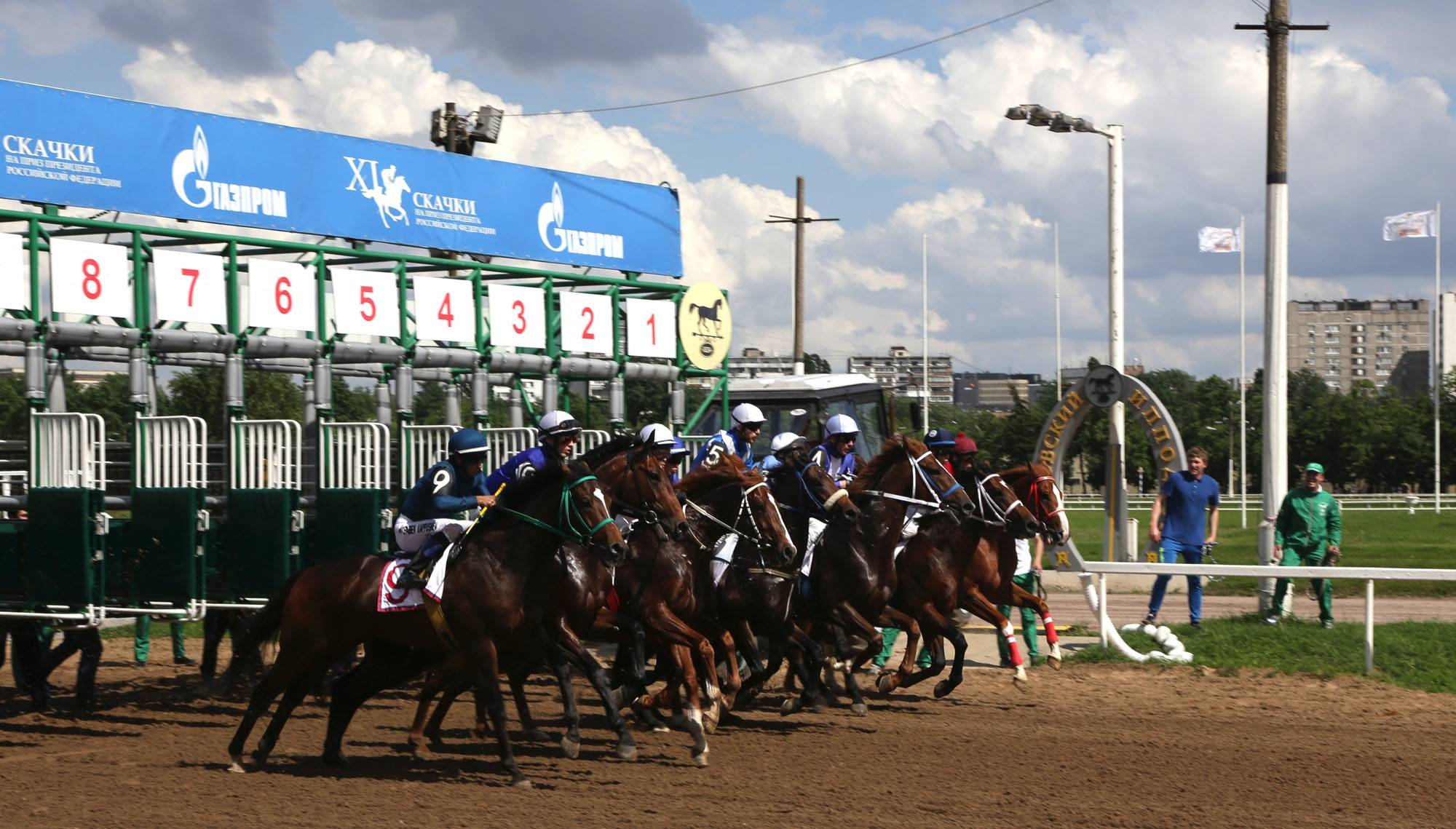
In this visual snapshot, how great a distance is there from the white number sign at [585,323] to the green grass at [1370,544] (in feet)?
31.0

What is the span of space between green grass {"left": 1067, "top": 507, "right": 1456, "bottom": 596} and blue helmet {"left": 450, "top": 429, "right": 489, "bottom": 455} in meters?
12.7

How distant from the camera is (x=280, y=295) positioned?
11641mm

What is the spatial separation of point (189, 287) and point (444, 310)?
2454 millimetres

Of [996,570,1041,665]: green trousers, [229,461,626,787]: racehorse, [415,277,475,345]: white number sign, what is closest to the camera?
[229,461,626,787]: racehorse

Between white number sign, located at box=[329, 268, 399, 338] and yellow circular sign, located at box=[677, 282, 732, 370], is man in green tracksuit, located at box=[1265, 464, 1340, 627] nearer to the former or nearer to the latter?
yellow circular sign, located at box=[677, 282, 732, 370]

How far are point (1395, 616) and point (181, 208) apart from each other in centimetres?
1274

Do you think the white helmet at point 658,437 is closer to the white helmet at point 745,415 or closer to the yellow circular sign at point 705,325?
the white helmet at point 745,415

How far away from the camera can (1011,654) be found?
37.6 feet

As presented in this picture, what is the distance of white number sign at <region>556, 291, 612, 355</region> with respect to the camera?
46.4 ft

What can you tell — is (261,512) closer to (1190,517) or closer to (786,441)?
(786,441)

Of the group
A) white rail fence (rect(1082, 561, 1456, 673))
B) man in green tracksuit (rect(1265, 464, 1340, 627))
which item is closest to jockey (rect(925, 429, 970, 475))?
white rail fence (rect(1082, 561, 1456, 673))

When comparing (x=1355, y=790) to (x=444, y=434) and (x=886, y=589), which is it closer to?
(x=886, y=589)

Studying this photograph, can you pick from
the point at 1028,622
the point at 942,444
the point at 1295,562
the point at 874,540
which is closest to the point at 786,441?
the point at 874,540

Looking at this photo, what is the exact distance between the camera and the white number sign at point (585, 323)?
14148mm
